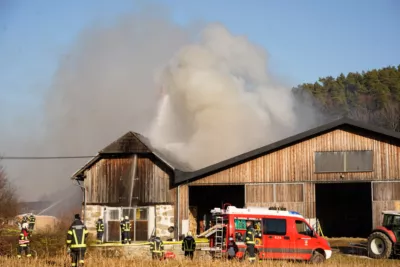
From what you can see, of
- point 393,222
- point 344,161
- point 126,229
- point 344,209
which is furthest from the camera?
point 344,209

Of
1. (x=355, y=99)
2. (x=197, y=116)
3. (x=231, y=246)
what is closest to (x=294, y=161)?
(x=231, y=246)

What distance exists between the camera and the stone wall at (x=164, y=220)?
35.4 metres

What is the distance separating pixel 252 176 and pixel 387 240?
10.2m

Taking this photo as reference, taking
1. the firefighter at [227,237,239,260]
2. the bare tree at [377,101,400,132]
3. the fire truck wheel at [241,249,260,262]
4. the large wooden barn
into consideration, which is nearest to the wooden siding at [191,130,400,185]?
the large wooden barn

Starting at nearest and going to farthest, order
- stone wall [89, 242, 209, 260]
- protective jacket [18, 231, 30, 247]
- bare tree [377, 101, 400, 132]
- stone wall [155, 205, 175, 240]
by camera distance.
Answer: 1. protective jacket [18, 231, 30, 247]
2. stone wall [89, 242, 209, 260]
3. stone wall [155, 205, 175, 240]
4. bare tree [377, 101, 400, 132]

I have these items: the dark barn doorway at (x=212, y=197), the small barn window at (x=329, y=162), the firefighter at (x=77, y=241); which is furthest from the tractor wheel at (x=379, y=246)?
the dark barn doorway at (x=212, y=197)

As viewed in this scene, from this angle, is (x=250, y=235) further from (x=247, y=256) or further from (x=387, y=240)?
(x=387, y=240)

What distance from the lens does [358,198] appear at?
43469mm

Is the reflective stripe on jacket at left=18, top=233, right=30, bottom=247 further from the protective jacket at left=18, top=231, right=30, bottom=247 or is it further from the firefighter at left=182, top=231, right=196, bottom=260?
the firefighter at left=182, top=231, right=196, bottom=260

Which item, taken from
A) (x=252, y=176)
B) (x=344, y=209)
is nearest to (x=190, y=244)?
(x=252, y=176)

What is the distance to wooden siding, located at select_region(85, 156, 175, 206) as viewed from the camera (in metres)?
36.2

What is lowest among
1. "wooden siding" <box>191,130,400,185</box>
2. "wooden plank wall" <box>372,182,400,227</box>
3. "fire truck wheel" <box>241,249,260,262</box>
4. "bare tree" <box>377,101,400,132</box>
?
"fire truck wheel" <box>241,249,260,262</box>

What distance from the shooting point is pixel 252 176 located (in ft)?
112

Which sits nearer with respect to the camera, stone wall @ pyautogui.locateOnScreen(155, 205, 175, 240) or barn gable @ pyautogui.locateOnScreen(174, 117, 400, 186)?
barn gable @ pyautogui.locateOnScreen(174, 117, 400, 186)
